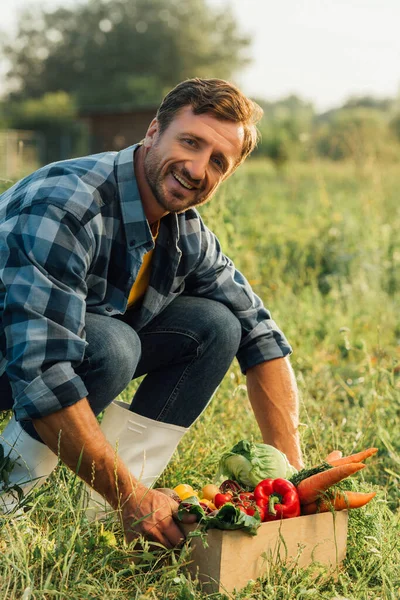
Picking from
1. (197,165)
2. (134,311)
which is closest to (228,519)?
(134,311)

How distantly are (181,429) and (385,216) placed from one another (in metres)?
5.16

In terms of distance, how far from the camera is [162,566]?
2.22 meters

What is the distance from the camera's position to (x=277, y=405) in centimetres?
287

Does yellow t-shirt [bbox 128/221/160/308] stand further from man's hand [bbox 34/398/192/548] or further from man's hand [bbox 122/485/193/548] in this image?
man's hand [bbox 122/485/193/548]

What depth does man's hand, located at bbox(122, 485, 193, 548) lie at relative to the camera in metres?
2.21

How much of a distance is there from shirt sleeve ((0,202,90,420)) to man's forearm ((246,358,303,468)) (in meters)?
0.90

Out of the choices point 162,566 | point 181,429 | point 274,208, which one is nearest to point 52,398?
point 162,566

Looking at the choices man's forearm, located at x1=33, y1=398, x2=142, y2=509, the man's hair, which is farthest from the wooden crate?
the man's hair

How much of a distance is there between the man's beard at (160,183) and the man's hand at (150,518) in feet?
3.15

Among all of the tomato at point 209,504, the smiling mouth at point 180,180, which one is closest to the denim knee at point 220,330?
the smiling mouth at point 180,180

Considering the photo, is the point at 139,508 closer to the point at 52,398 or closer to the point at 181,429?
the point at 52,398

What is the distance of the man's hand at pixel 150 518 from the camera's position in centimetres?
221

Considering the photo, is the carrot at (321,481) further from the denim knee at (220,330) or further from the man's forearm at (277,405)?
the denim knee at (220,330)

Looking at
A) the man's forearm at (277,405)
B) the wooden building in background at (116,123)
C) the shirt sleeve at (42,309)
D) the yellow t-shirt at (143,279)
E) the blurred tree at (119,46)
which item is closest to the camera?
the shirt sleeve at (42,309)
